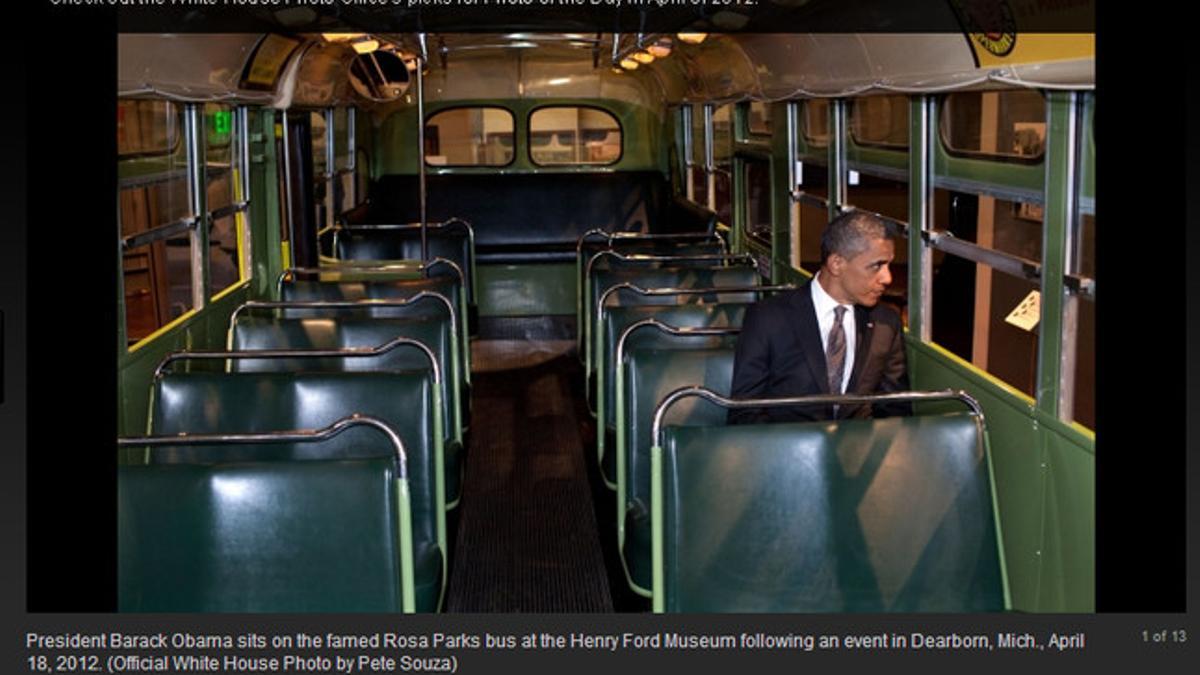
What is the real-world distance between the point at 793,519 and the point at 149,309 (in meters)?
3.06

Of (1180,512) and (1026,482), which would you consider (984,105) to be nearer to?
(1026,482)

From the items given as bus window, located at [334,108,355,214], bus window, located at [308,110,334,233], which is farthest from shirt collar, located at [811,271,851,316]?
bus window, located at [334,108,355,214]

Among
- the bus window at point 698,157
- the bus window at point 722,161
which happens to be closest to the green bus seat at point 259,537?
the bus window at point 722,161

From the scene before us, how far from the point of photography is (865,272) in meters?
3.99

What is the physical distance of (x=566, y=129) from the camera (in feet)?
39.8

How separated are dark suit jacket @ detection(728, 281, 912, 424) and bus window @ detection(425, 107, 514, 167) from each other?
8.10m

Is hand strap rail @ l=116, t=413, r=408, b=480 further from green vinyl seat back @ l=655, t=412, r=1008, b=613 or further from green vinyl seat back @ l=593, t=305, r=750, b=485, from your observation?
green vinyl seat back @ l=593, t=305, r=750, b=485

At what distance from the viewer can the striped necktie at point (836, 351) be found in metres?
4.15

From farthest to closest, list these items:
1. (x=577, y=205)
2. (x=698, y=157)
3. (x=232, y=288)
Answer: (x=577, y=205), (x=698, y=157), (x=232, y=288)

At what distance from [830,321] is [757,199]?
4.70 meters

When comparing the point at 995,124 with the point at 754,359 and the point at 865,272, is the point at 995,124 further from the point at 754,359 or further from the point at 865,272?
the point at 754,359

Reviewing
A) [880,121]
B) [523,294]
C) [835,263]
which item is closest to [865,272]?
[835,263]

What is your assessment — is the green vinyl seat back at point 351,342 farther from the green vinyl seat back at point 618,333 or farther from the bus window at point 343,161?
the bus window at point 343,161

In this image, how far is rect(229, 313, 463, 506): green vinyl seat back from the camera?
5.45 metres
